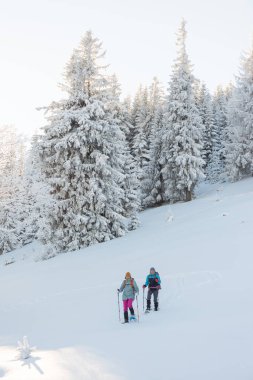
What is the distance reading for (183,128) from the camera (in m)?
40.1

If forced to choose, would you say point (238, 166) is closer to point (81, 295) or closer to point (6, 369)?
point (81, 295)

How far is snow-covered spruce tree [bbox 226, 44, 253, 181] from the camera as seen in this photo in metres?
40.8

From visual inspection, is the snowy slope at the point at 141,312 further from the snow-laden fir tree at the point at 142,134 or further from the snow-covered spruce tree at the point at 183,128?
the snow-laden fir tree at the point at 142,134

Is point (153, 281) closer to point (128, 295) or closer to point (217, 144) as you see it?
point (128, 295)

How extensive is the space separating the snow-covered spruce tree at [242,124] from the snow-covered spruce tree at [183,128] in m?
4.45

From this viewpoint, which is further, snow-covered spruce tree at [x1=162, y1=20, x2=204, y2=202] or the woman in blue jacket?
snow-covered spruce tree at [x1=162, y1=20, x2=204, y2=202]

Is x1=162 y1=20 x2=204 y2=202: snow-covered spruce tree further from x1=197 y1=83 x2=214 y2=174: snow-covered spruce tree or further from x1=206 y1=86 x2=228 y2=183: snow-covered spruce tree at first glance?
x1=197 y1=83 x2=214 y2=174: snow-covered spruce tree

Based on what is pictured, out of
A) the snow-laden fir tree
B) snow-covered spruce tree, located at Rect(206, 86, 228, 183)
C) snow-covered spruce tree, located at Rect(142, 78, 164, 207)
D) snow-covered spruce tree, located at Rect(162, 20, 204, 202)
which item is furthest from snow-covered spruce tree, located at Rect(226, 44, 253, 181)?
snow-covered spruce tree, located at Rect(206, 86, 228, 183)

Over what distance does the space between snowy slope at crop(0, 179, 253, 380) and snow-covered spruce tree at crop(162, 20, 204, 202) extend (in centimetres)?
1320

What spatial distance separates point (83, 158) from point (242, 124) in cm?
2214

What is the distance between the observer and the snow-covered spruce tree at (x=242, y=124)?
40.8 m

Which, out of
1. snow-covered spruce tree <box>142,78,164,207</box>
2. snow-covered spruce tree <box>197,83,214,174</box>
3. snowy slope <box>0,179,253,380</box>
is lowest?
snowy slope <box>0,179,253,380</box>

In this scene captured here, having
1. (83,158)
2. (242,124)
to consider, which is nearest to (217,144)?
(242,124)

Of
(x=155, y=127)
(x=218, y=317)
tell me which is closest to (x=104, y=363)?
(x=218, y=317)
